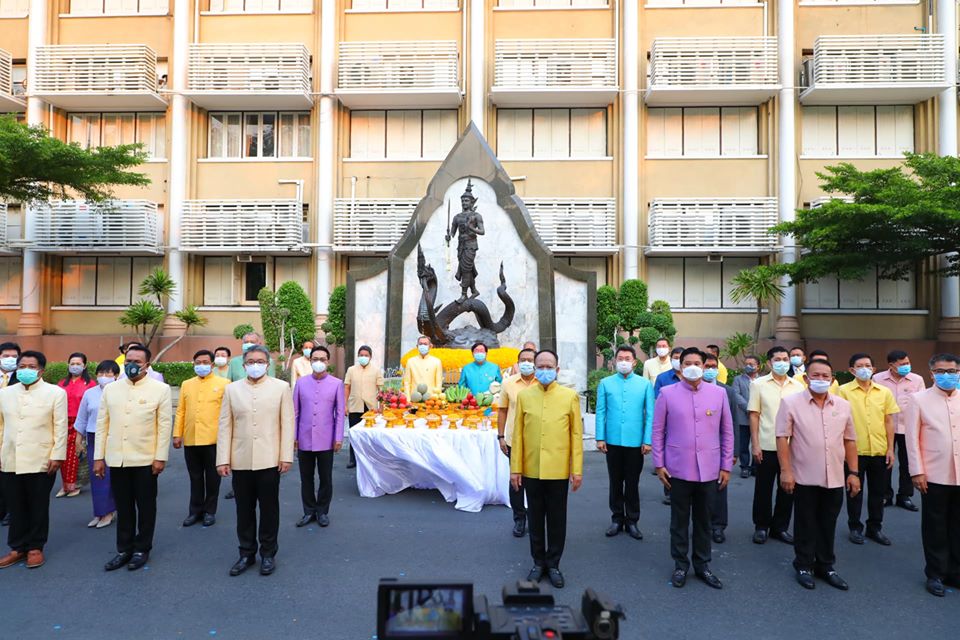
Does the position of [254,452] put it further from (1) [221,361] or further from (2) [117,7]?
(2) [117,7]

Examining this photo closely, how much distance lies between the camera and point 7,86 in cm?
2048

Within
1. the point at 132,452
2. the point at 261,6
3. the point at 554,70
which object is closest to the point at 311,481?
the point at 132,452

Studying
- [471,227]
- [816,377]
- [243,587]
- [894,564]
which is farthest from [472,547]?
[471,227]

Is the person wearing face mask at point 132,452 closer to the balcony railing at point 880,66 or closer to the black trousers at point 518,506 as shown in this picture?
→ the black trousers at point 518,506

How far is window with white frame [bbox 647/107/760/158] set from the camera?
66.0 feet

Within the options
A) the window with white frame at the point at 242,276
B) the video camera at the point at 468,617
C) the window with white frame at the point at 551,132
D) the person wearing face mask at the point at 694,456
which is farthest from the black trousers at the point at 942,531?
the window with white frame at the point at 242,276

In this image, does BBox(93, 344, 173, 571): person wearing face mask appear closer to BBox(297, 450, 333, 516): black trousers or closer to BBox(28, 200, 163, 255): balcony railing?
BBox(297, 450, 333, 516): black trousers

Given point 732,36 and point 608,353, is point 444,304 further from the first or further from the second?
point 732,36

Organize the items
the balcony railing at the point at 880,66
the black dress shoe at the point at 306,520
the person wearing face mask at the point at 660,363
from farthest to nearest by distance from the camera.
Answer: the balcony railing at the point at 880,66
the person wearing face mask at the point at 660,363
the black dress shoe at the point at 306,520

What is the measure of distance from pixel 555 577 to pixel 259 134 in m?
19.5

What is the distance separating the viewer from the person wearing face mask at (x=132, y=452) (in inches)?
209

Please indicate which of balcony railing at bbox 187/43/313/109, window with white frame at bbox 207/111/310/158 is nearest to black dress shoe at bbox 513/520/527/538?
balcony railing at bbox 187/43/313/109

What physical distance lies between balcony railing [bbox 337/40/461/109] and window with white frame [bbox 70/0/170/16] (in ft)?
21.0

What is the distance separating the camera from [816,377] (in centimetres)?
511
